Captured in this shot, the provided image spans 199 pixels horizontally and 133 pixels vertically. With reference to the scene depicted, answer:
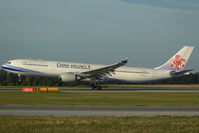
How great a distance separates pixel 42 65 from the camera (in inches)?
1825

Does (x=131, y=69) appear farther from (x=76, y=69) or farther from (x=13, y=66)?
(x=13, y=66)

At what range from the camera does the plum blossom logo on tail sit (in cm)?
5319

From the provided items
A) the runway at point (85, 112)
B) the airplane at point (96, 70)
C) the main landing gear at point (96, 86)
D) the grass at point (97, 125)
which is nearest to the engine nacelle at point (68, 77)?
the airplane at point (96, 70)

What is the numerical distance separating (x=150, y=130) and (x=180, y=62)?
140ft

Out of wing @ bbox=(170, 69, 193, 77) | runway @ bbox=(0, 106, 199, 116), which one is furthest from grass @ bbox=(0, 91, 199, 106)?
wing @ bbox=(170, 69, 193, 77)

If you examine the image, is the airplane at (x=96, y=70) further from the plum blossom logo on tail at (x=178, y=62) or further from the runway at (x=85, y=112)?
the runway at (x=85, y=112)

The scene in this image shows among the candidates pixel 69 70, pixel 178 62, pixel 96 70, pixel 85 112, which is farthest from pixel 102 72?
pixel 85 112

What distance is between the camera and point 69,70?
47500 millimetres

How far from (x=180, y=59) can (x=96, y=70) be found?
17126mm

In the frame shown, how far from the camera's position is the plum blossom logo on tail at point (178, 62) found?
5319 centimetres

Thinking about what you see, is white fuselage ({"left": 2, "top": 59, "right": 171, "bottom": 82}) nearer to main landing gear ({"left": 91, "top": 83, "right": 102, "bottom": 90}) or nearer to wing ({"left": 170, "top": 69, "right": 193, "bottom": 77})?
wing ({"left": 170, "top": 69, "right": 193, "bottom": 77})

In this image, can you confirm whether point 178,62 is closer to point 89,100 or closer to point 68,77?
point 68,77

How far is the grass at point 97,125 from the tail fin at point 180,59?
127 feet

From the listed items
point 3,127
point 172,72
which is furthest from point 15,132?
→ point 172,72
